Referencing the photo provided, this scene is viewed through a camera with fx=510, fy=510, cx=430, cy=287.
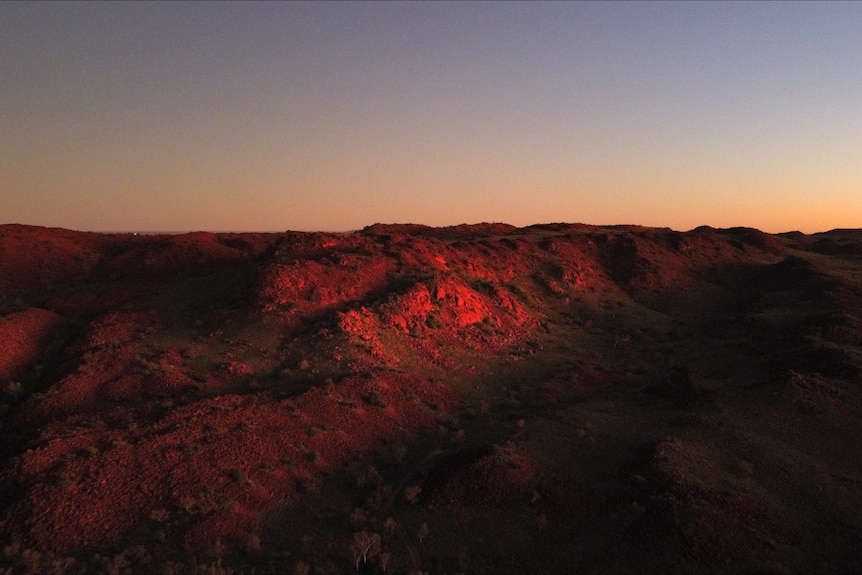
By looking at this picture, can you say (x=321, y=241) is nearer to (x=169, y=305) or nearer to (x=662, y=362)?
(x=169, y=305)

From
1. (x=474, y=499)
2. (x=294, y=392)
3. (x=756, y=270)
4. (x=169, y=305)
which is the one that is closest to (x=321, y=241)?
(x=169, y=305)

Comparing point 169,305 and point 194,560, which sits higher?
point 169,305

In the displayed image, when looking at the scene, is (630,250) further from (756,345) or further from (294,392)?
(294,392)

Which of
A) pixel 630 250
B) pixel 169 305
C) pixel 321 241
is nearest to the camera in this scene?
pixel 169 305

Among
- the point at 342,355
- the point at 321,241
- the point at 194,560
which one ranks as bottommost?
the point at 194,560

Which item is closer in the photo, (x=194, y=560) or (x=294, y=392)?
(x=194, y=560)

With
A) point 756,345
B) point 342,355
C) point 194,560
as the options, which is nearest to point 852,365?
point 756,345

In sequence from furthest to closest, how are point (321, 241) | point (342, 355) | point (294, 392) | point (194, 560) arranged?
point (321, 241) → point (342, 355) → point (294, 392) → point (194, 560)
